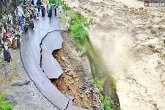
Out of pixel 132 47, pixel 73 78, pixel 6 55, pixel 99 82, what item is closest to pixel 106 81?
pixel 99 82

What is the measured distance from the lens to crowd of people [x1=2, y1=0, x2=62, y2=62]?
2421 cm

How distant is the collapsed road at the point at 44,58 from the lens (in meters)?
19.6

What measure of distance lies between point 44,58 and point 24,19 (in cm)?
573

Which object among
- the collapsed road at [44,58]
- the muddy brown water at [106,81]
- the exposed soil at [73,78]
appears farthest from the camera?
the muddy brown water at [106,81]

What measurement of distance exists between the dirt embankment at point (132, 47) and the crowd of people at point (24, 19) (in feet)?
18.1

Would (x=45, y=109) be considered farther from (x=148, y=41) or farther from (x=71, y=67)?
(x=148, y=41)

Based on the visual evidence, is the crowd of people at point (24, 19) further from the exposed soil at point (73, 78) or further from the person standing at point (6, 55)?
the exposed soil at point (73, 78)

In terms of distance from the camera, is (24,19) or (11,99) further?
(24,19)

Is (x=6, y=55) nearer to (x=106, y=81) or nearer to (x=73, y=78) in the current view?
(x=73, y=78)

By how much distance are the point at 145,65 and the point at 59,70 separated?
452 inches

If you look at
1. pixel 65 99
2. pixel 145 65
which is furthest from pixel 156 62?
pixel 65 99

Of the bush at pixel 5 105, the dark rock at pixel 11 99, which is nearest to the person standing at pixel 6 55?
Result: the dark rock at pixel 11 99

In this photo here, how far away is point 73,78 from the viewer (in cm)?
2323

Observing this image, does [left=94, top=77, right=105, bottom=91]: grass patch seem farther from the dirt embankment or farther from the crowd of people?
the crowd of people
